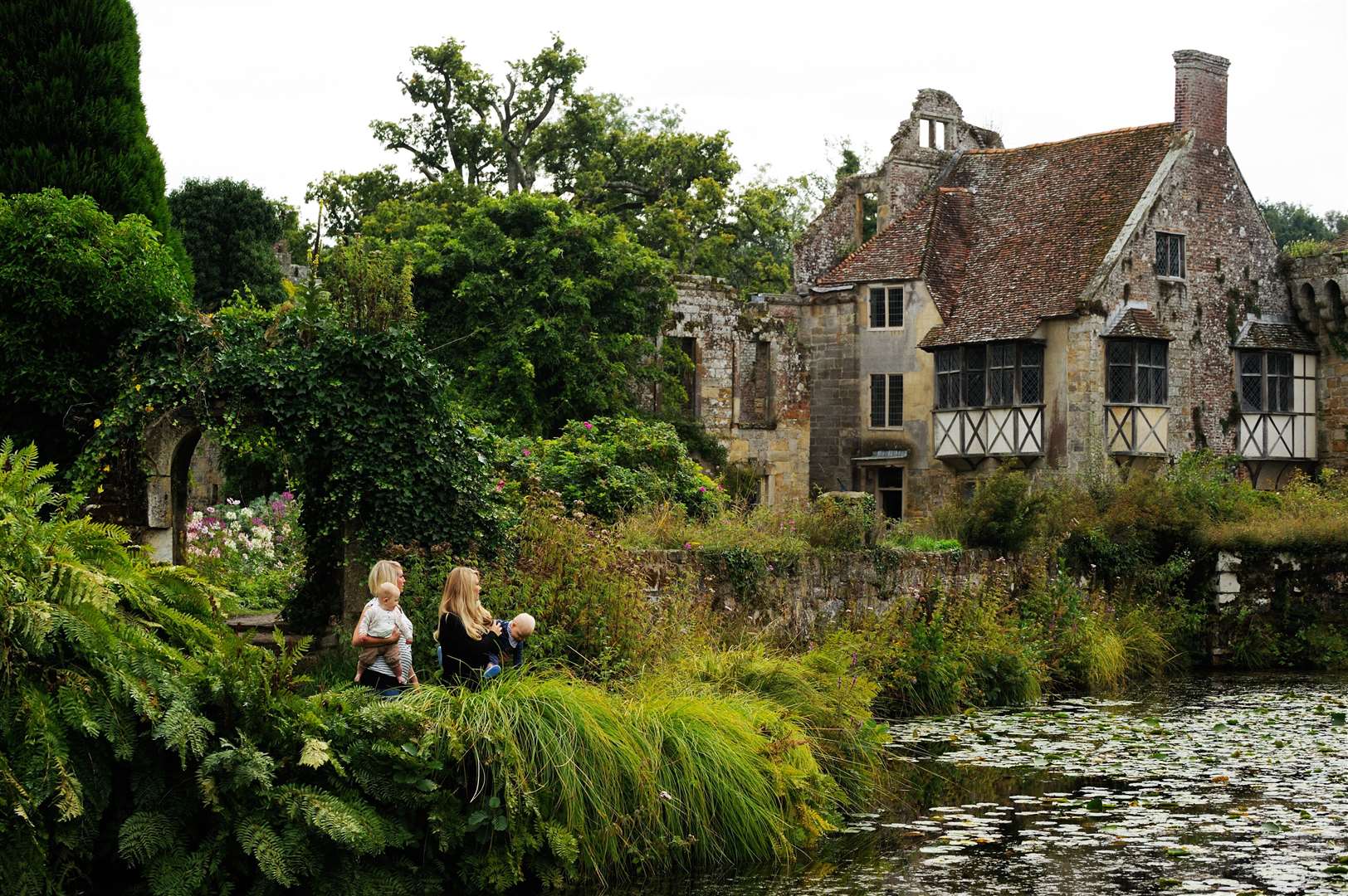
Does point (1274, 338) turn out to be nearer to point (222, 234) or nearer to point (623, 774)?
point (222, 234)

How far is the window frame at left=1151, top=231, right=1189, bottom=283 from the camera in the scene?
34.9m

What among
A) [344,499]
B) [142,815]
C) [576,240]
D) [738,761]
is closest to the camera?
[142,815]

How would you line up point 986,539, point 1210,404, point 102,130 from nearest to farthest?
point 102,130
point 986,539
point 1210,404

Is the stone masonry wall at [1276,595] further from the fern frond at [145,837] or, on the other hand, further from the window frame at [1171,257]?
the fern frond at [145,837]

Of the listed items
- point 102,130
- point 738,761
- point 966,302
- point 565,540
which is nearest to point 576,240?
point 966,302

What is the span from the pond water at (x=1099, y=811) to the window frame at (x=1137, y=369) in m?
17.2

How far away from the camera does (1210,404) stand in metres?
35.5

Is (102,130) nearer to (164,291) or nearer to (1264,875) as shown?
(164,291)

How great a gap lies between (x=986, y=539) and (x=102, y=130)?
12.1 m

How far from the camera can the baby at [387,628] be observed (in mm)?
10461

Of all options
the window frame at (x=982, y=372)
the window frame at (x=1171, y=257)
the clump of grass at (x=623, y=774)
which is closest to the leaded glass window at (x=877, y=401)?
the window frame at (x=982, y=372)

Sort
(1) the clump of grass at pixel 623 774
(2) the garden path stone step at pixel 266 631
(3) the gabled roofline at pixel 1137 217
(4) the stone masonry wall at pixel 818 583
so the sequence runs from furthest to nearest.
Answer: (3) the gabled roofline at pixel 1137 217, (4) the stone masonry wall at pixel 818 583, (2) the garden path stone step at pixel 266 631, (1) the clump of grass at pixel 623 774

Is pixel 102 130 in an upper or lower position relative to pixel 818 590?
upper

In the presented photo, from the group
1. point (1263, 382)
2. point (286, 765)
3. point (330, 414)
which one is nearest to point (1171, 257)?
point (1263, 382)
